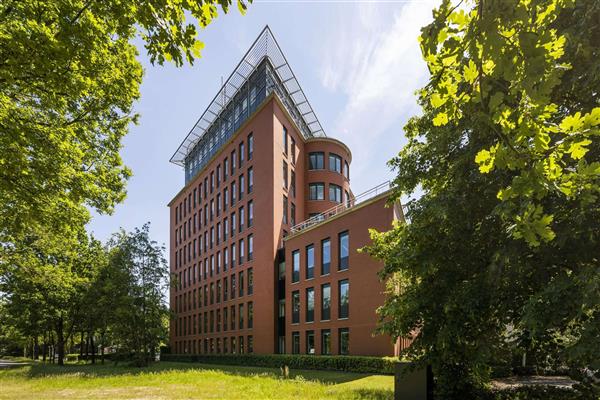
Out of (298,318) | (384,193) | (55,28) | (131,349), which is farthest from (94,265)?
(55,28)

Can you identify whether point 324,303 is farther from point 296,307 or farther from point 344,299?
point 296,307

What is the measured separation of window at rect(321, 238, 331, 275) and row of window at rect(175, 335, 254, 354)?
12.0 m

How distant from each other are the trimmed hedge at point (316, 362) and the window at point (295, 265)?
240 inches

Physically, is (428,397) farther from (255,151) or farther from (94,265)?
(94,265)

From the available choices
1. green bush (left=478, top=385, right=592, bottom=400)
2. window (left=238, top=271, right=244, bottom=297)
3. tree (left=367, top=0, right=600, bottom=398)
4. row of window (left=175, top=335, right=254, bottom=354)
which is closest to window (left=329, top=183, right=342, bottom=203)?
window (left=238, top=271, right=244, bottom=297)

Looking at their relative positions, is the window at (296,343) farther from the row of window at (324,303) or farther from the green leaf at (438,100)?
the green leaf at (438,100)

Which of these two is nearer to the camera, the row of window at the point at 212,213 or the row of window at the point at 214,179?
the row of window at the point at 212,213

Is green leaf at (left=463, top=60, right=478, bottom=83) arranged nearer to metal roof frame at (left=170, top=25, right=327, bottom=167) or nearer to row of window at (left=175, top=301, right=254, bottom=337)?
metal roof frame at (left=170, top=25, right=327, bottom=167)

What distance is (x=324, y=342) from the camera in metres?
30.2

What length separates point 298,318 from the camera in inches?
1297

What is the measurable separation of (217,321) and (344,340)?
70.2 feet

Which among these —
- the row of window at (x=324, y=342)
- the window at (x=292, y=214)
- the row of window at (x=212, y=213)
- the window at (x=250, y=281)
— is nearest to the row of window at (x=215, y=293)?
the window at (x=250, y=281)

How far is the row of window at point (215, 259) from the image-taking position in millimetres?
40406

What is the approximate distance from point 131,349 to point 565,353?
42.7 metres
